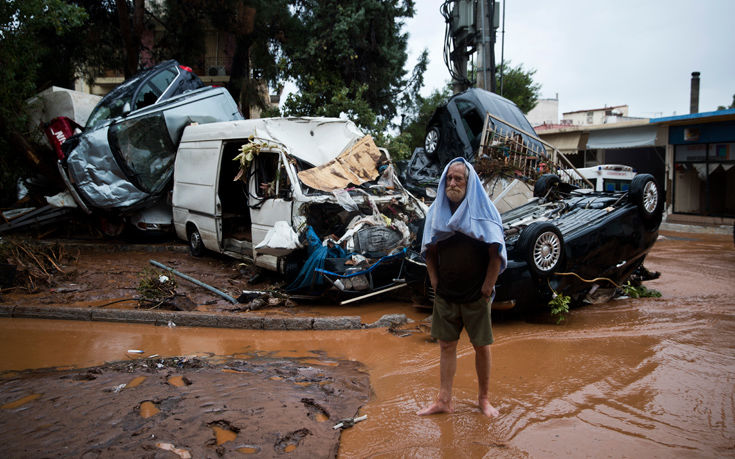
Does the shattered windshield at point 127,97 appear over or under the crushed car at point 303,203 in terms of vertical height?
over

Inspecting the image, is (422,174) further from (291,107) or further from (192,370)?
(192,370)

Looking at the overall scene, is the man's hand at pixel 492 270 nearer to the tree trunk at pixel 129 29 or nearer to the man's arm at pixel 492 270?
the man's arm at pixel 492 270

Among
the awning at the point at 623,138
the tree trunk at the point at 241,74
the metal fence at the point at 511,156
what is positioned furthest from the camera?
the awning at the point at 623,138

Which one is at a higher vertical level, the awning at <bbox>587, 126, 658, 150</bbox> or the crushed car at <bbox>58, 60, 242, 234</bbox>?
the awning at <bbox>587, 126, 658, 150</bbox>

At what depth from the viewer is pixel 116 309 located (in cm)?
622

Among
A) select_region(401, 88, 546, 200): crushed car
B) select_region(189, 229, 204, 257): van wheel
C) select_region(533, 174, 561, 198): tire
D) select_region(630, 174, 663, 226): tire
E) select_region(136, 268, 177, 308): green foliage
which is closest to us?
select_region(630, 174, 663, 226): tire

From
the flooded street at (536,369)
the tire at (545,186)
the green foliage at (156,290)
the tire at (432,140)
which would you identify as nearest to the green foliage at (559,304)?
the flooded street at (536,369)

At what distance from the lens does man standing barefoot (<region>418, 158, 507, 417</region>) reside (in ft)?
10.9

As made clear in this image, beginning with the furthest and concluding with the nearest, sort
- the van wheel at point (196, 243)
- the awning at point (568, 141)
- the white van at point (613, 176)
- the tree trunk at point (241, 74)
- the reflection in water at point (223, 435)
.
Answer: the awning at point (568, 141)
the white van at point (613, 176)
the tree trunk at point (241, 74)
the van wheel at point (196, 243)
the reflection in water at point (223, 435)

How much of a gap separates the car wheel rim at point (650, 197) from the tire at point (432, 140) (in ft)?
17.2

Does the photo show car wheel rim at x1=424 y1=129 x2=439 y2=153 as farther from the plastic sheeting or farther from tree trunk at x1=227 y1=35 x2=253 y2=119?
tree trunk at x1=227 y1=35 x2=253 y2=119

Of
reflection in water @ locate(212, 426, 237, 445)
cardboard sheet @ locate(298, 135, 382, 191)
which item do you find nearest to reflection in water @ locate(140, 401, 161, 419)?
reflection in water @ locate(212, 426, 237, 445)

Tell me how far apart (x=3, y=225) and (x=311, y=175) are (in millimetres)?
8318

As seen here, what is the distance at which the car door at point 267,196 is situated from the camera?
730cm
